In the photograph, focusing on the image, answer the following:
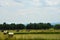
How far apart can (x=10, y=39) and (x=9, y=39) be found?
0.69ft

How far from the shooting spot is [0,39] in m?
15.0

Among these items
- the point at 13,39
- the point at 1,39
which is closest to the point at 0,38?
the point at 1,39

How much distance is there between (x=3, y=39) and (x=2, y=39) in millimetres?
88

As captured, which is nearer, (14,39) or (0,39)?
(0,39)

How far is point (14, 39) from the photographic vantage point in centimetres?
1616

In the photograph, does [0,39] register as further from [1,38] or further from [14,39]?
[14,39]

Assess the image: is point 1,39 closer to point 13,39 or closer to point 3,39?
point 3,39

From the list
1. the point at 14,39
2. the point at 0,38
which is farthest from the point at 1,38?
the point at 14,39

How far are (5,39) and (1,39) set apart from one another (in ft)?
1.34

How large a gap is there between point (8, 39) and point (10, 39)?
0.66ft

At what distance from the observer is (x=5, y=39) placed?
50.8ft

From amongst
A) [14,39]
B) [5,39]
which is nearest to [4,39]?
[5,39]

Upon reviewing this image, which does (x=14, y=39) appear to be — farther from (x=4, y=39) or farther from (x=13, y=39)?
(x=4, y=39)

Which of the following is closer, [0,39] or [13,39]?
[0,39]
